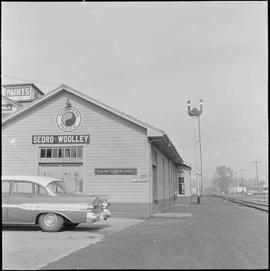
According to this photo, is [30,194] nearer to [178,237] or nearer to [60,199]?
[60,199]

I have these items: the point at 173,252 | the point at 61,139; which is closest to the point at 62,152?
the point at 61,139

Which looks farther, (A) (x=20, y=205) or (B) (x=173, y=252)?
(A) (x=20, y=205)

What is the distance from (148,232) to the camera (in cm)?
1009

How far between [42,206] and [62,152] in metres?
5.88

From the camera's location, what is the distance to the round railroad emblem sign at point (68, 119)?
1523 cm

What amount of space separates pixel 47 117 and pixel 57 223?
5.97 metres

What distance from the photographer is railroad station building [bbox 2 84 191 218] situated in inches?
598

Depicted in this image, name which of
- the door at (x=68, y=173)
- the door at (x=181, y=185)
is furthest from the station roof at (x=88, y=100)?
the door at (x=181, y=185)

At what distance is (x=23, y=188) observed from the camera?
10.2 m

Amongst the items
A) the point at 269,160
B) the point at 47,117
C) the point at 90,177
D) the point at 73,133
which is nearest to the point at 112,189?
the point at 90,177

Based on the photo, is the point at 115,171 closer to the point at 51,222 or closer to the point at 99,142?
the point at 99,142

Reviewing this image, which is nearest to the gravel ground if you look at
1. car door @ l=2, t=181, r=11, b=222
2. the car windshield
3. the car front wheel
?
the car front wheel

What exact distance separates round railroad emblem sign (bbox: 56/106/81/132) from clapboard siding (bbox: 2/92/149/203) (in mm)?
162

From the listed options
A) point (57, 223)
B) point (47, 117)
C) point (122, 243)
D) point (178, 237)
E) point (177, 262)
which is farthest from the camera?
Result: point (47, 117)
